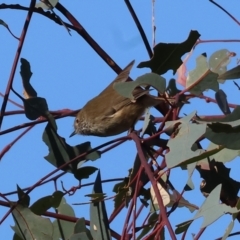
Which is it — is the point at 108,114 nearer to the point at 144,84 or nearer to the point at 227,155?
the point at 227,155

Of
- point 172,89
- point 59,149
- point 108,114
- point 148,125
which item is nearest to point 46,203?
point 59,149

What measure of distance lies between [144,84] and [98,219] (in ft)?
1.22

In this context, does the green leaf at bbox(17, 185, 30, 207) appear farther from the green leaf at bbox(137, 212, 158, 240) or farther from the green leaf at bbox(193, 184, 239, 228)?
the green leaf at bbox(193, 184, 239, 228)

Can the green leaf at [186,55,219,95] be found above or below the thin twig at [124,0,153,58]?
below

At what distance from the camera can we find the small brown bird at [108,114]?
2.91 meters

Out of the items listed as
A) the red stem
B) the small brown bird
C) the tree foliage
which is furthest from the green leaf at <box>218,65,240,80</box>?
the small brown bird

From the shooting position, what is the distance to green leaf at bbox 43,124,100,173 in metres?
1.84

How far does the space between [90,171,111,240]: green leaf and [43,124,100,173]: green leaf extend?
160 mm

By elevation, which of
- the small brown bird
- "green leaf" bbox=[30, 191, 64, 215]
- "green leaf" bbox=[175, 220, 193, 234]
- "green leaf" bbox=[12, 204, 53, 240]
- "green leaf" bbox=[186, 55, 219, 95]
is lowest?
"green leaf" bbox=[175, 220, 193, 234]

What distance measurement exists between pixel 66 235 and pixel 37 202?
0.14m

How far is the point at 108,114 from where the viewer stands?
10.3ft

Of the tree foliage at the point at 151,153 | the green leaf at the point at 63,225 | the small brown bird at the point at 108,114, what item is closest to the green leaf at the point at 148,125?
the tree foliage at the point at 151,153

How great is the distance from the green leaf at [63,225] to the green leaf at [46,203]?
0.09m

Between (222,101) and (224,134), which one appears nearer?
(224,134)
